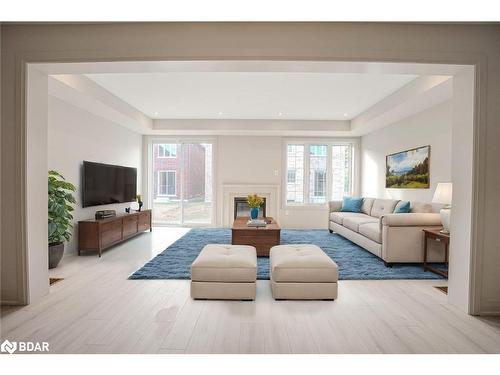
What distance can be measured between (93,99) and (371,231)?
15.5ft

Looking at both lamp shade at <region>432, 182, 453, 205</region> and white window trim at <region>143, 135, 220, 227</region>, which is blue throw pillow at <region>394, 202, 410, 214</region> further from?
white window trim at <region>143, 135, 220, 227</region>

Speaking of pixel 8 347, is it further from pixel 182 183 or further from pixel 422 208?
pixel 182 183

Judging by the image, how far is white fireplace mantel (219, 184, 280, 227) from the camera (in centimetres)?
731

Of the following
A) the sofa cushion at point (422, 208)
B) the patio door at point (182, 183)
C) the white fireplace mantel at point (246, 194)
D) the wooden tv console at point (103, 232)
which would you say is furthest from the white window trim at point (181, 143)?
the sofa cushion at point (422, 208)

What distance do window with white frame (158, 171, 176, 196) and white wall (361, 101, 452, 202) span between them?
5.06 meters

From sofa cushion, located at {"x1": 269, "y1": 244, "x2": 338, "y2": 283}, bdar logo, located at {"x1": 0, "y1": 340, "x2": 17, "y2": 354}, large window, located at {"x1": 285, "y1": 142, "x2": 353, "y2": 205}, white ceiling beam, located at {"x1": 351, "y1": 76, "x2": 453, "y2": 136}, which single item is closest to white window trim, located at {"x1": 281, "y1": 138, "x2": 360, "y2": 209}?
large window, located at {"x1": 285, "y1": 142, "x2": 353, "y2": 205}

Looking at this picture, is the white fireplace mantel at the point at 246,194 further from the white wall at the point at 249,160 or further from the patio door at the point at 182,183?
the patio door at the point at 182,183

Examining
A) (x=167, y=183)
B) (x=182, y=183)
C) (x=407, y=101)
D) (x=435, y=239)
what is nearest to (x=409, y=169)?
(x=407, y=101)

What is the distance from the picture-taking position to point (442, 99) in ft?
14.1

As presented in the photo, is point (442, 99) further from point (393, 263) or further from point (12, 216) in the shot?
point (12, 216)

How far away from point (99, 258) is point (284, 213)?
14.9 feet

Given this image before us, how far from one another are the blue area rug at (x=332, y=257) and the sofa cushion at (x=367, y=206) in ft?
3.13

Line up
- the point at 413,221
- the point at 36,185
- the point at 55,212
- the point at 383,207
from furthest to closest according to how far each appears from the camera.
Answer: the point at 383,207 < the point at 413,221 < the point at 55,212 < the point at 36,185

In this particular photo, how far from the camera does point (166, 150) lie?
A: 7539 mm
